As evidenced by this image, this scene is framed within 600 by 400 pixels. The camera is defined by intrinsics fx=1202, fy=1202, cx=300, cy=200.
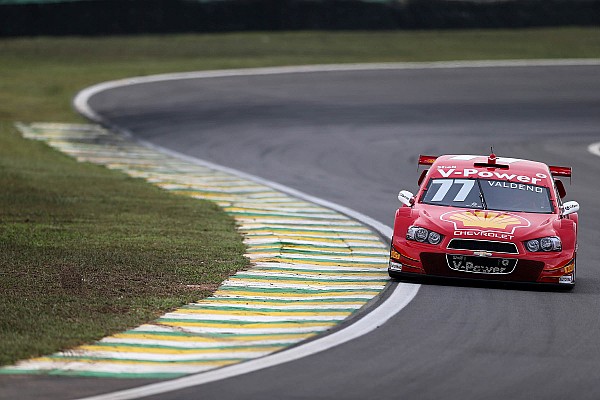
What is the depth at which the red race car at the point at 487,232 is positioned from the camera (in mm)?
13148

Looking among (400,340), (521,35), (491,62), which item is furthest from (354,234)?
(521,35)

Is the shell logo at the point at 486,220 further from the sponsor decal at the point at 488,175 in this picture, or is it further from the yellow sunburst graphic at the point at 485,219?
the sponsor decal at the point at 488,175

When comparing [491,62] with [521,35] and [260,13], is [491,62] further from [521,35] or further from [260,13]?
[260,13]

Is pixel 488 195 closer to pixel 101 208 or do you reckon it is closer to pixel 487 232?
pixel 487 232

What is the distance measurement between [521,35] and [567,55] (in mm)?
2677

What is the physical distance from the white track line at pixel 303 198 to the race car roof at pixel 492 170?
6.18 ft

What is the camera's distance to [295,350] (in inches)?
396

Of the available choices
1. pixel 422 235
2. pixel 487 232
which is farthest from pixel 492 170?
pixel 422 235

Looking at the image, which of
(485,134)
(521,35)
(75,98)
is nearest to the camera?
(485,134)

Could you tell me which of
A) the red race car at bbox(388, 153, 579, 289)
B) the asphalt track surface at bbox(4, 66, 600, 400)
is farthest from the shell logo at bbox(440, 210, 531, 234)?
the asphalt track surface at bbox(4, 66, 600, 400)

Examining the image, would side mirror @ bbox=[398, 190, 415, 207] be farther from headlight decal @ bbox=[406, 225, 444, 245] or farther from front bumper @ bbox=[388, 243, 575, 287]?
front bumper @ bbox=[388, 243, 575, 287]

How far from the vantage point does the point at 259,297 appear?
492 inches

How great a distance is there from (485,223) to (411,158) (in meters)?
12.7

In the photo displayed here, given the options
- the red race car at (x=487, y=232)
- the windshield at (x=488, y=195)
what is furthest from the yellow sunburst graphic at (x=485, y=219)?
the windshield at (x=488, y=195)
